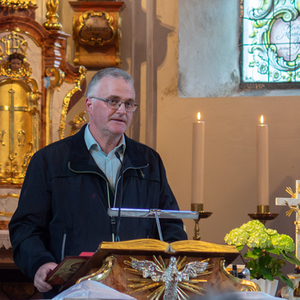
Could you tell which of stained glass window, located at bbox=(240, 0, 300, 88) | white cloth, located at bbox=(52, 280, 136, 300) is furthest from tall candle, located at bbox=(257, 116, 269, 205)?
white cloth, located at bbox=(52, 280, 136, 300)

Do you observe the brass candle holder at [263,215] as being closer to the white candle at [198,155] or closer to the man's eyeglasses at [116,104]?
the white candle at [198,155]

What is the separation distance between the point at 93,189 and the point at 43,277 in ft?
1.76

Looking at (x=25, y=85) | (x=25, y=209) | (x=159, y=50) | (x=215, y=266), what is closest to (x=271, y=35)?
(x=159, y=50)

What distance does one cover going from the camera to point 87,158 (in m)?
2.43

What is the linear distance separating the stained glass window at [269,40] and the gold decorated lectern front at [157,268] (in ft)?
11.9

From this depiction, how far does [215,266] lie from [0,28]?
3082 millimetres

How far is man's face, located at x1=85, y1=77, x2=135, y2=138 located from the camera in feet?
7.85

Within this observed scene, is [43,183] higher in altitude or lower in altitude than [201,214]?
higher

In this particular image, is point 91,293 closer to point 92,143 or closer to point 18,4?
point 92,143

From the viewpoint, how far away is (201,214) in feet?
9.70

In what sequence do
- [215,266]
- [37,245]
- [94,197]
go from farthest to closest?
[94,197] < [37,245] < [215,266]

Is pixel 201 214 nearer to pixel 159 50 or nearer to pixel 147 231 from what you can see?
pixel 147 231

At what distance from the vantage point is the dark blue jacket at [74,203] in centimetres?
229

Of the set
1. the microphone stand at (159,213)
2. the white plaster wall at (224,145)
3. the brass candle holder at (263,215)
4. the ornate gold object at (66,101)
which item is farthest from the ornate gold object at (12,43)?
the microphone stand at (159,213)
